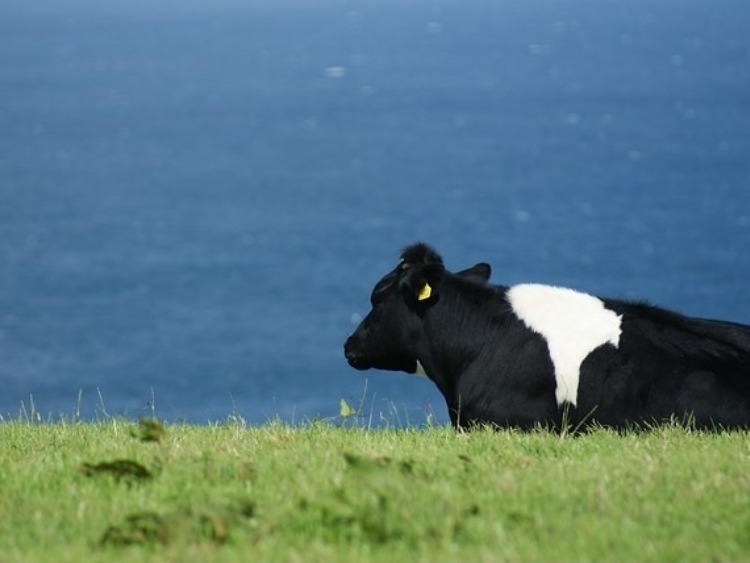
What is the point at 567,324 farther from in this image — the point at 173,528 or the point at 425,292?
the point at 173,528

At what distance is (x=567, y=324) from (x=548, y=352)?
0.29 meters

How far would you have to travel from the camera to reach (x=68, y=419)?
12555 millimetres

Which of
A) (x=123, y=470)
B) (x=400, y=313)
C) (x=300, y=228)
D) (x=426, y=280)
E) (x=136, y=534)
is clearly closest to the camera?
(x=136, y=534)

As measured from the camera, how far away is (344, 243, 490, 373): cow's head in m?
12.0

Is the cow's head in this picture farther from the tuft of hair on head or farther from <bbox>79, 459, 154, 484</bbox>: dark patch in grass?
<bbox>79, 459, 154, 484</bbox>: dark patch in grass

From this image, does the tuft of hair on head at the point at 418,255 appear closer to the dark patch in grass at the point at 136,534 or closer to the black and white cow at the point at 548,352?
the black and white cow at the point at 548,352

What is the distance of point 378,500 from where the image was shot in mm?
7156

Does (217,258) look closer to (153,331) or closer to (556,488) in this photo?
(153,331)

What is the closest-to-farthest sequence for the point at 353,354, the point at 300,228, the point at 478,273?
the point at 353,354 → the point at 478,273 → the point at 300,228

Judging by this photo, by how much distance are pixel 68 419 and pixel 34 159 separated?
15545cm

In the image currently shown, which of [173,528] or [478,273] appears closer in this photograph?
[173,528]

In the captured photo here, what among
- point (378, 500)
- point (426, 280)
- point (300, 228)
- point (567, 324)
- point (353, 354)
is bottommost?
point (300, 228)

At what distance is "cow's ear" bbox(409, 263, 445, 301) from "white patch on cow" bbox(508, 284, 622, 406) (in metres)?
0.57

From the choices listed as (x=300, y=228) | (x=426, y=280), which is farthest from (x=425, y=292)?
(x=300, y=228)
